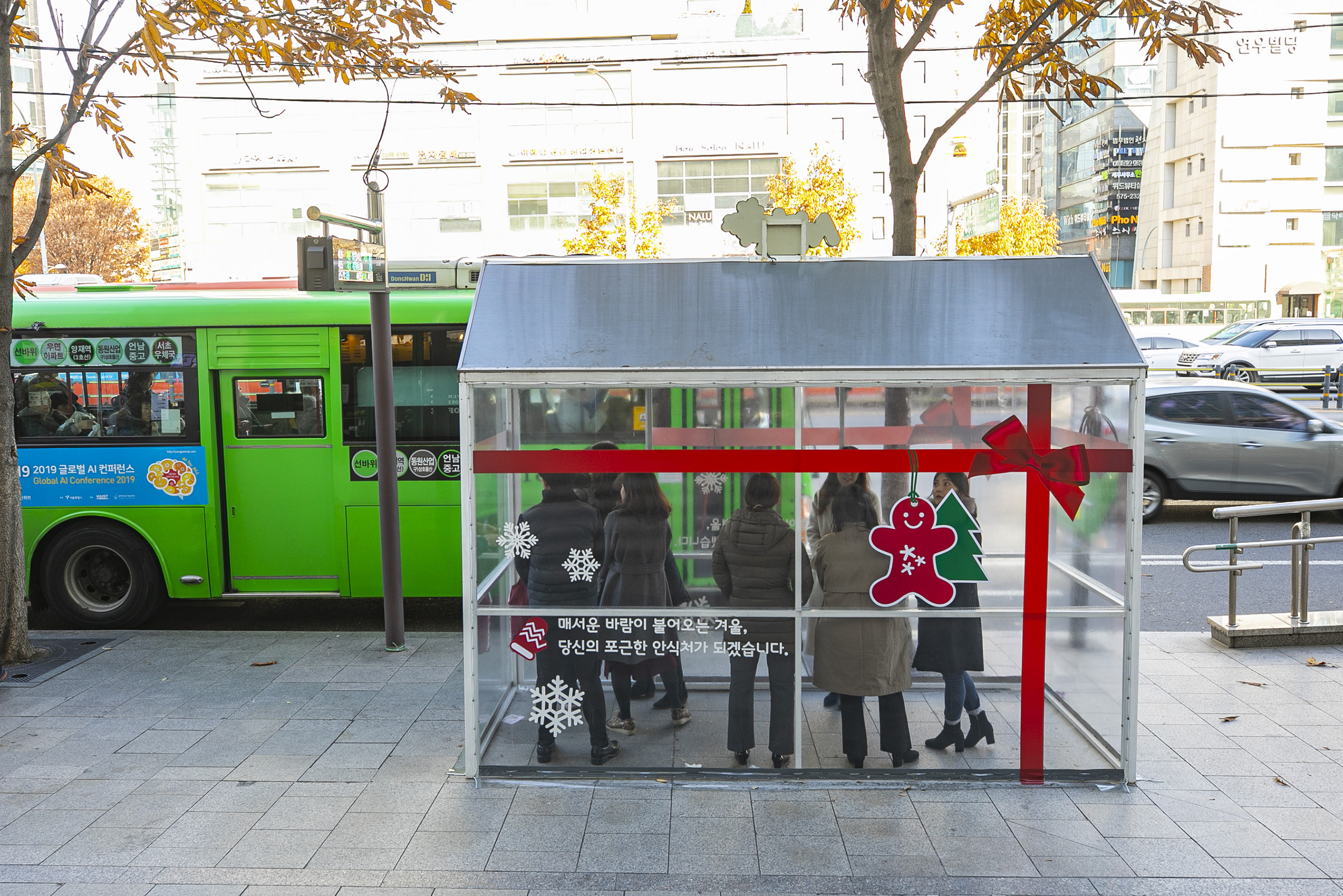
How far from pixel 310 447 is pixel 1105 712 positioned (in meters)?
6.10

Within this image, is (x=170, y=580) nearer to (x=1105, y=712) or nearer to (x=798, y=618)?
(x=798, y=618)

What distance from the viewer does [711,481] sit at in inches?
210

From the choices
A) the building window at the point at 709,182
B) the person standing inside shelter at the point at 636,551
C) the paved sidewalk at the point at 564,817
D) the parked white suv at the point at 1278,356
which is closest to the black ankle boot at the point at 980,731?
the paved sidewalk at the point at 564,817

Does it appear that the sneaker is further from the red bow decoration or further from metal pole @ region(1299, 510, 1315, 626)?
metal pole @ region(1299, 510, 1315, 626)

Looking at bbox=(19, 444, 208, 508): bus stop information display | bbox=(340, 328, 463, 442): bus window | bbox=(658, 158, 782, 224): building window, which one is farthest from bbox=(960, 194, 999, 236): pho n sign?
bbox=(19, 444, 208, 508): bus stop information display

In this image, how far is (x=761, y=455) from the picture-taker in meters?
5.05

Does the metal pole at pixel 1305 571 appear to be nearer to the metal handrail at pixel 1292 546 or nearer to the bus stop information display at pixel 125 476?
the metal handrail at pixel 1292 546

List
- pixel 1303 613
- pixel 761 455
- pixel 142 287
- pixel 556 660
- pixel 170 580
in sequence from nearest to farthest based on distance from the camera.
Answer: pixel 761 455 < pixel 556 660 < pixel 1303 613 < pixel 170 580 < pixel 142 287

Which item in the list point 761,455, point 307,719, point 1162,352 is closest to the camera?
point 761,455

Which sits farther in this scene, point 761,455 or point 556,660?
point 556,660

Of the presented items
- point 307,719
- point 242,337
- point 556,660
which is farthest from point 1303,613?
point 242,337

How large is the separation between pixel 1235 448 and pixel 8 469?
12.3 metres

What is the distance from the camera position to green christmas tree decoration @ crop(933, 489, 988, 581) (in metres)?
5.20

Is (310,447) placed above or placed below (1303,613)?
above
